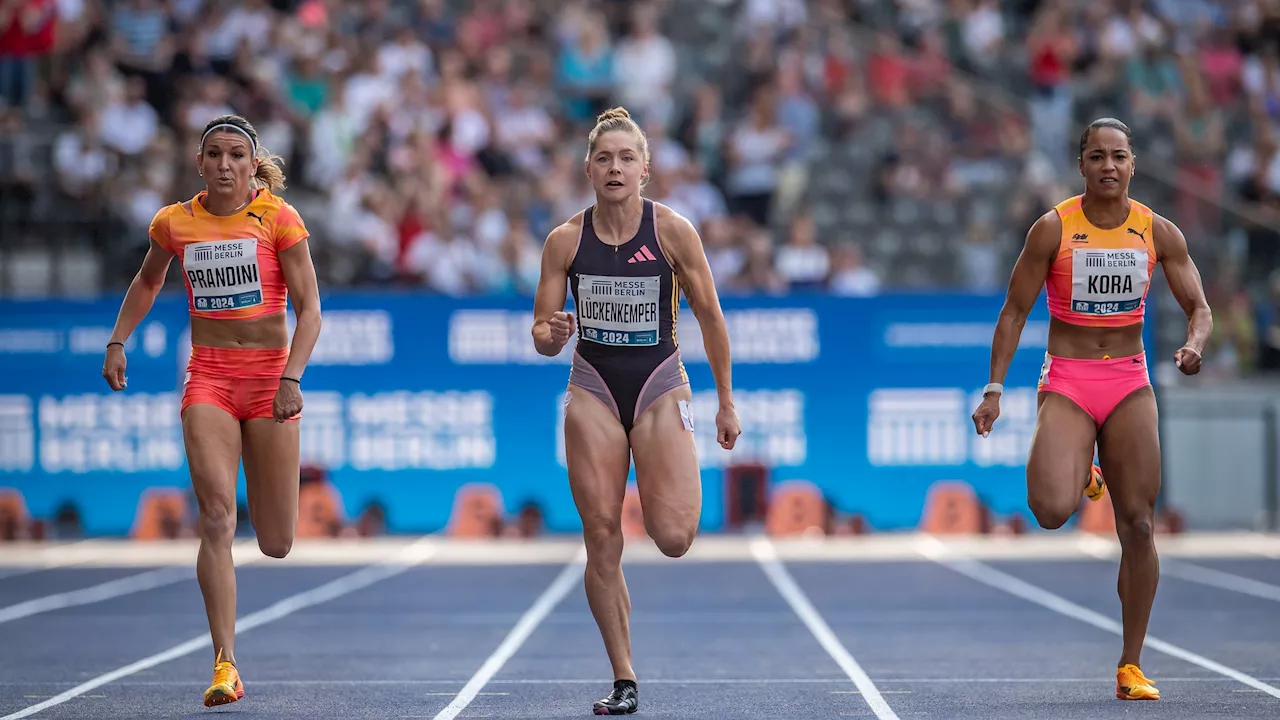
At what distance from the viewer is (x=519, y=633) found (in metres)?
11.0

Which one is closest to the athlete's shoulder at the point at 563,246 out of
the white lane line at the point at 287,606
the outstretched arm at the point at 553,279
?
the outstretched arm at the point at 553,279

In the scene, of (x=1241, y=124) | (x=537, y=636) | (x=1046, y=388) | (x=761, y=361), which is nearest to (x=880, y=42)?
(x=1241, y=124)

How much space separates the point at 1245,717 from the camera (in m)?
7.28

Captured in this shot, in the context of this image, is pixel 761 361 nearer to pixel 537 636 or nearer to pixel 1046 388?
pixel 537 636

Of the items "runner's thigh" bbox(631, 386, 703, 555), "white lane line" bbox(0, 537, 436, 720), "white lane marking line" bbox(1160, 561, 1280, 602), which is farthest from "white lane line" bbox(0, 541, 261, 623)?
"white lane marking line" bbox(1160, 561, 1280, 602)

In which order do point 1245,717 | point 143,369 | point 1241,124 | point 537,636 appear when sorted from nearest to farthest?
point 1245,717 → point 537,636 → point 143,369 → point 1241,124

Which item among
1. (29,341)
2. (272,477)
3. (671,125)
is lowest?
(272,477)

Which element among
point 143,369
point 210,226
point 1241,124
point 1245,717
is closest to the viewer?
point 1245,717

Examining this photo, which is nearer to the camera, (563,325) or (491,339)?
(563,325)

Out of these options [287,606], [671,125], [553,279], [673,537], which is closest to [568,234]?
[553,279]

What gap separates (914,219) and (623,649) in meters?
13.4

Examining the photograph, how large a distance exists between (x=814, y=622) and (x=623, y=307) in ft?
14.7

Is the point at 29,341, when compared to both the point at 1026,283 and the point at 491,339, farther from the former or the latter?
the point at 1026,283

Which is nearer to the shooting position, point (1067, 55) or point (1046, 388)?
point (1046, 388)
